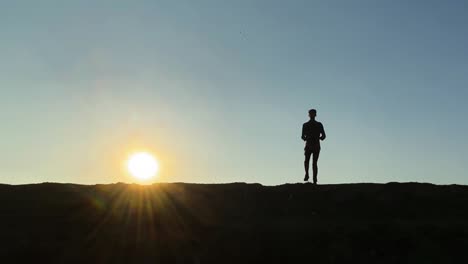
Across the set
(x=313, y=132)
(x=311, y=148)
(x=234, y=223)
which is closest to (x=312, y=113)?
(x=313, y=132)

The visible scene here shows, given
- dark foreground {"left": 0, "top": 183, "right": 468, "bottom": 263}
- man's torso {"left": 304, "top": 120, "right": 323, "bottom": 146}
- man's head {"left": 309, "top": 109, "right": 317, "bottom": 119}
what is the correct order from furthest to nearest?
man's head {"left": 309, "top": 109, "right": 317, "bottom": 119}
man's torso {"left": 304, "top": 120, "right": 323, "bottom": 146}
dark foreground {"left": 0, "top": 183, "right": 468, "bottom": 263}

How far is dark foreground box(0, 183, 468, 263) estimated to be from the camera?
16234 millimetres

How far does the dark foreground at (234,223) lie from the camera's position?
1623 centimetres

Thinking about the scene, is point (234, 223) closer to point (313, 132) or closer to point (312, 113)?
point (313, 132)

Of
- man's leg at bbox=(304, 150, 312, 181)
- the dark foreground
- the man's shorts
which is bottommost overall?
the dark foreground

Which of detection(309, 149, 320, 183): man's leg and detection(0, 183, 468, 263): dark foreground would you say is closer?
detection(0, 183, 468, 263): dark foreground

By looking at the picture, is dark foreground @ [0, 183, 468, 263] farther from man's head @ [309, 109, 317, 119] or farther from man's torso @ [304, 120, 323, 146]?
man's head @ [309, 109, 317, 119]

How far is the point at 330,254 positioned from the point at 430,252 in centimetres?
242

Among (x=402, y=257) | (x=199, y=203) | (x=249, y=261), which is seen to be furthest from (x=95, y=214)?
(x=402, y=257)

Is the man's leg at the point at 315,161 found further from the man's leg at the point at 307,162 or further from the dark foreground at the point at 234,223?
the dark foreground at the point at 234,223

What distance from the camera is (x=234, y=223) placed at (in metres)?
17.5

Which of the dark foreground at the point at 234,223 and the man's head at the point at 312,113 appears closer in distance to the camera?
the dark foreground at the point at 234,223

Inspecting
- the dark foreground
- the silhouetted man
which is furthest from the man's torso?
the dark foreground

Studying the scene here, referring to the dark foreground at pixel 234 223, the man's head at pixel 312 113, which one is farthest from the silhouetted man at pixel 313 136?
the dark foreground at pixel 234 223
